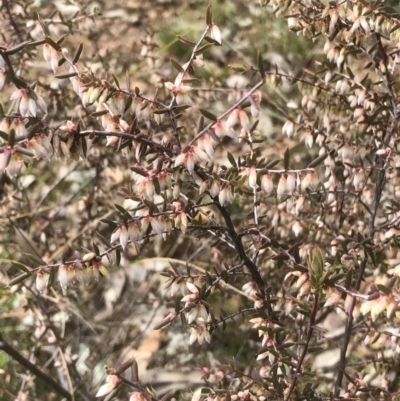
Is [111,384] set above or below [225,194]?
below

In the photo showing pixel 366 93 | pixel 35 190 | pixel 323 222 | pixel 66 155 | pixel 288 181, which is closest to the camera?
pixel 66 155

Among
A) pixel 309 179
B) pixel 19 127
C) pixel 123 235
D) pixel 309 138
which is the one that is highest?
pixel 309 138

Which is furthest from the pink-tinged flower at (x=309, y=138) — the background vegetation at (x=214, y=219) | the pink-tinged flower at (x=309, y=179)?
the pink-tinged flower at (x=309, y=179)

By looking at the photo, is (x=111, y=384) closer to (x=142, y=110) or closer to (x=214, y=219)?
(x=142, y=110)

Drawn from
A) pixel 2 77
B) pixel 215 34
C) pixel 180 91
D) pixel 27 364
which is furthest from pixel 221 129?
pixel 27 364

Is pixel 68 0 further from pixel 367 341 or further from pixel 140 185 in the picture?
pixel 367 341

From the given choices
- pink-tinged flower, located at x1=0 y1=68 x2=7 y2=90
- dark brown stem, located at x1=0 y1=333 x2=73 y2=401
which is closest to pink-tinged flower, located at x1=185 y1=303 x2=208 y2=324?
pink-tinged flower, located at x1=0 y1=68 x2=7 y2=90

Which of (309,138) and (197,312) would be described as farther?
(309,138)

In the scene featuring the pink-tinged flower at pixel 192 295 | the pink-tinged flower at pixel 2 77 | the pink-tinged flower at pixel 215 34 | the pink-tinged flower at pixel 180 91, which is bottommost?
the pink-tinged flower at pixel 192 295

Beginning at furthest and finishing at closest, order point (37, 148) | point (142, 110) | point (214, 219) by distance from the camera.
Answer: point (214, 219) < point (142, 110) < point (37, 148)

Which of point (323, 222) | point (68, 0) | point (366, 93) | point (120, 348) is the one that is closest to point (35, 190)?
point (120, 348)

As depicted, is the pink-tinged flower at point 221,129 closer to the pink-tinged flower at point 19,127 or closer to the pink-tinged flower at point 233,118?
the pink-tinged flower at point 233,118
